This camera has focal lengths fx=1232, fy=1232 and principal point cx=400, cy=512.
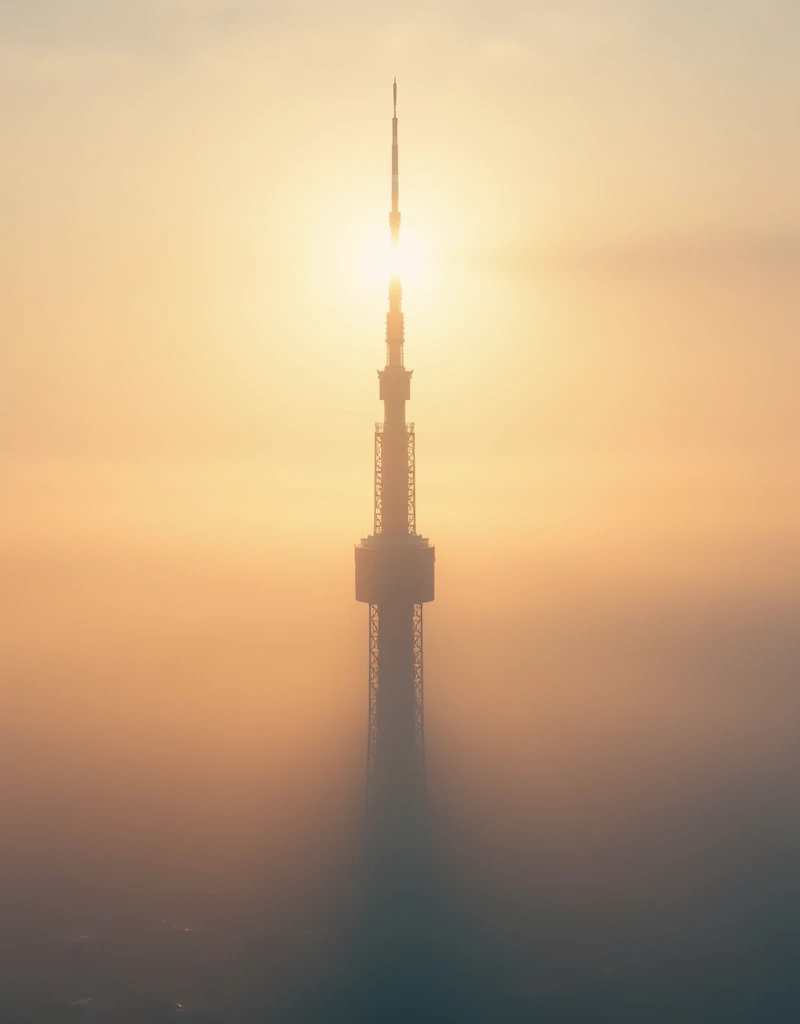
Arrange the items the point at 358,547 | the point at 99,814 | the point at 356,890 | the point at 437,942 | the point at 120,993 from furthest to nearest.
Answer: the point at 99,814 → the point at 358,547 → the point at 356,890 → the point at 437,942 → the point at 120,993

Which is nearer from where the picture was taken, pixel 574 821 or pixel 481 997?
pixel 481 997

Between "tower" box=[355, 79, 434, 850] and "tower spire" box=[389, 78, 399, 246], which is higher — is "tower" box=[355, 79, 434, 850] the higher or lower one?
the lower one

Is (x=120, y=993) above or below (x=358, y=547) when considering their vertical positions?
below

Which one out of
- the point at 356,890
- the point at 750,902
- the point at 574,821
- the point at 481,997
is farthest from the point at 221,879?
the point at 750,902

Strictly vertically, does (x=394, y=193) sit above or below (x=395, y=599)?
above

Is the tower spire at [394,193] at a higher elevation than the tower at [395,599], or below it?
higher

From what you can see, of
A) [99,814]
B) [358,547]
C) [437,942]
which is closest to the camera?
[437,942]

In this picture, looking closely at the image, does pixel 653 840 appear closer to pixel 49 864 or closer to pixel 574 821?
pixel 574 821
